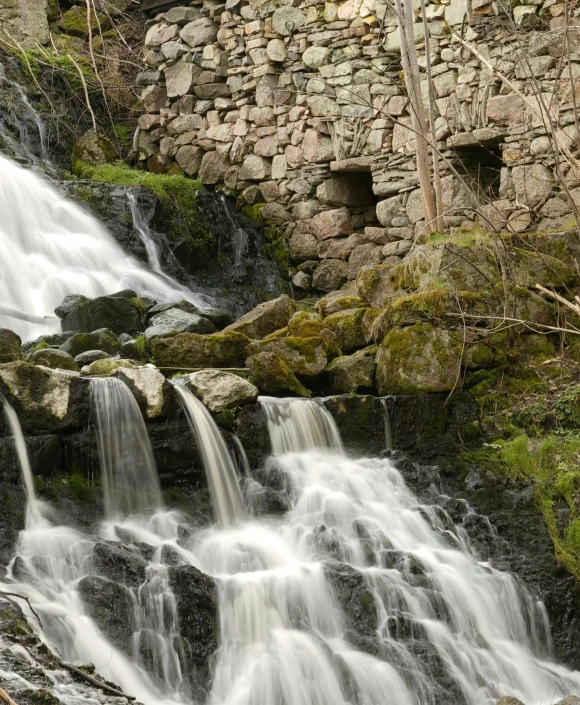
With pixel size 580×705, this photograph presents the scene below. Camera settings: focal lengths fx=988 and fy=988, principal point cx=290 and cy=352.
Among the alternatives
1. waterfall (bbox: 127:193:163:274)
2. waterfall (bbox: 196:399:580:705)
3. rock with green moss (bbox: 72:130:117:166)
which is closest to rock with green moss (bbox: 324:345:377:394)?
Result: waterfall (bbox: 196:399:580:705)

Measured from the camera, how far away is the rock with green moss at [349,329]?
864 cm

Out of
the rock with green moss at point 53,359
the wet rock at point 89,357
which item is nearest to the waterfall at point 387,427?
the wet rock at point 89,357

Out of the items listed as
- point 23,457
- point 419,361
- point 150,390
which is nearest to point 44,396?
point 23,457

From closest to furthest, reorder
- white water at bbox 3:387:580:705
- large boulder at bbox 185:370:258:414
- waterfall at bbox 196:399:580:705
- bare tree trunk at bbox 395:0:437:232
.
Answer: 1. white water at bbox 3:387:580:705
2. waterfall at bbox 196:399:580:705
3. large boulder at bbox 185:370:258:414
4. bare tree trunk at bbox 395:0:437:232

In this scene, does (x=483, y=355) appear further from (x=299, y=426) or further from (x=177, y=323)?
(x=177, y=323)

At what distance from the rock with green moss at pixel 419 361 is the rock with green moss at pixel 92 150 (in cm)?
677

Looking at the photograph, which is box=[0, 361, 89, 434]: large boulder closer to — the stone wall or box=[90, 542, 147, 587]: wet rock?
box=[90, 542, 147, 587]: wet rock

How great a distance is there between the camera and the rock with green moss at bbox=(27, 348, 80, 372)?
23.3ft

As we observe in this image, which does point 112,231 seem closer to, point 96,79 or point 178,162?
point 178,162

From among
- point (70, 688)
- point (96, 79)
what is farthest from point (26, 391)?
point (96, 79)

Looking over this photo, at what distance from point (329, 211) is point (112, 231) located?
2.63m

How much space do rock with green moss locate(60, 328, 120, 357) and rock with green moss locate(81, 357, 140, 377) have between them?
2.29 feet

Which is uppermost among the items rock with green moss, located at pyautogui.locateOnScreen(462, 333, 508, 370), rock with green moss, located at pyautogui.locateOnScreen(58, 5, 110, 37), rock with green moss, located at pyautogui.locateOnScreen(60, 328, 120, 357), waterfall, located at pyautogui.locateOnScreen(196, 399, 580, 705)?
rock with green moss, located at pyautogui.locateOnScreen(58, 5, 110, 37)

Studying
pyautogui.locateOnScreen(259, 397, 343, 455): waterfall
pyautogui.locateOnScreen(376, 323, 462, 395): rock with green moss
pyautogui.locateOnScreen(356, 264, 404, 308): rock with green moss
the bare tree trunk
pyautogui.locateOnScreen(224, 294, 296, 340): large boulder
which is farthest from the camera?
the bare tree trunk
